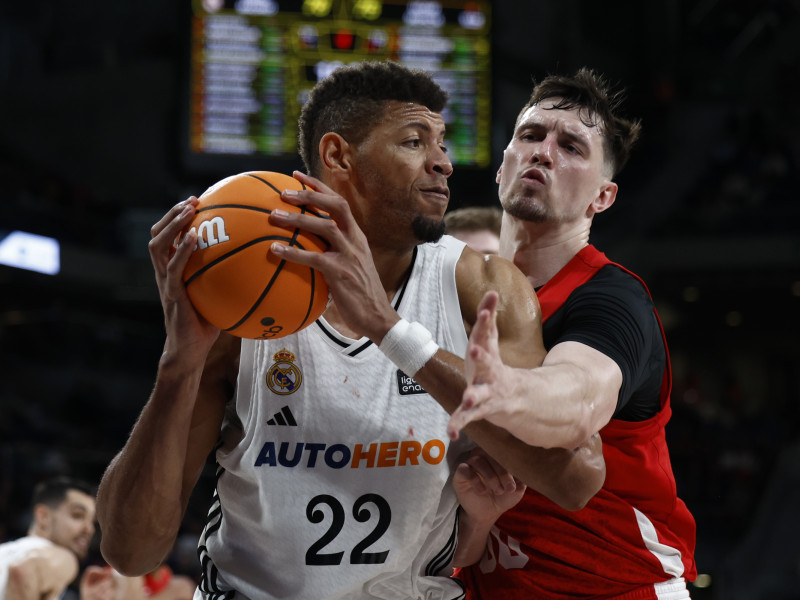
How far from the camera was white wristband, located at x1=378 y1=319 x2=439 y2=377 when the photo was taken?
2.28m

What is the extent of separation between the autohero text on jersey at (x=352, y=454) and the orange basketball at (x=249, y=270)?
43 cm

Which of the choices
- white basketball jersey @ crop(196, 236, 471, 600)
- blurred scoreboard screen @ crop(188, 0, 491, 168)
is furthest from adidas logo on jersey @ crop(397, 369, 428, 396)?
blurred scoreboard screen @ crop(188, 0, 491, 168)

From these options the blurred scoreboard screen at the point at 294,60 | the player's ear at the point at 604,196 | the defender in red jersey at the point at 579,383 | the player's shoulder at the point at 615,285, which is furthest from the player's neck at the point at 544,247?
the blurred scoreboard screen at the point at 294,60

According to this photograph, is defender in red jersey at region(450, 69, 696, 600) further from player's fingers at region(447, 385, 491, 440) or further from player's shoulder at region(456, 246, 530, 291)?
player's shoulder at region(456, 246, 530, 291)

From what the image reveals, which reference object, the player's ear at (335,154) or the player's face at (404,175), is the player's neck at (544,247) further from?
the player's ear at (335,154)

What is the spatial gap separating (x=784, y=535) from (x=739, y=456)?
179 centimetres

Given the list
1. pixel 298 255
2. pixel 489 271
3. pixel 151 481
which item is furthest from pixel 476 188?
pixel 298 255

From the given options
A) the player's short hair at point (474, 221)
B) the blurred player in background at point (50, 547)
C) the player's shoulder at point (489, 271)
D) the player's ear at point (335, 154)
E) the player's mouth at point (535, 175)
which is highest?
the player's ear at point (335, 154)

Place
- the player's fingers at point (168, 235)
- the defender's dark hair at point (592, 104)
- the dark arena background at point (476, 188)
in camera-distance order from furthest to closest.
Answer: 1. the dark arena background at point (476, 188)
2. the defender's dark hair at point (592, 104)
3. the player's fingers at point (168, 235)

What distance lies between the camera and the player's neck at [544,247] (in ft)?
10.7

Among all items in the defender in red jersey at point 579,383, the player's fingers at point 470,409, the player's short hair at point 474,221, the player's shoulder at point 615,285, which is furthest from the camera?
the player's short hair at point 474,221

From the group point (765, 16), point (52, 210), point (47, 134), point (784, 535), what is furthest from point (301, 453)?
point (765, 16)

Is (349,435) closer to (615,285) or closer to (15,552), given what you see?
(615,285)

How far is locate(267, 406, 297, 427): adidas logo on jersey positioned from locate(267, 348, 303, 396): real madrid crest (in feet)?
0.17
